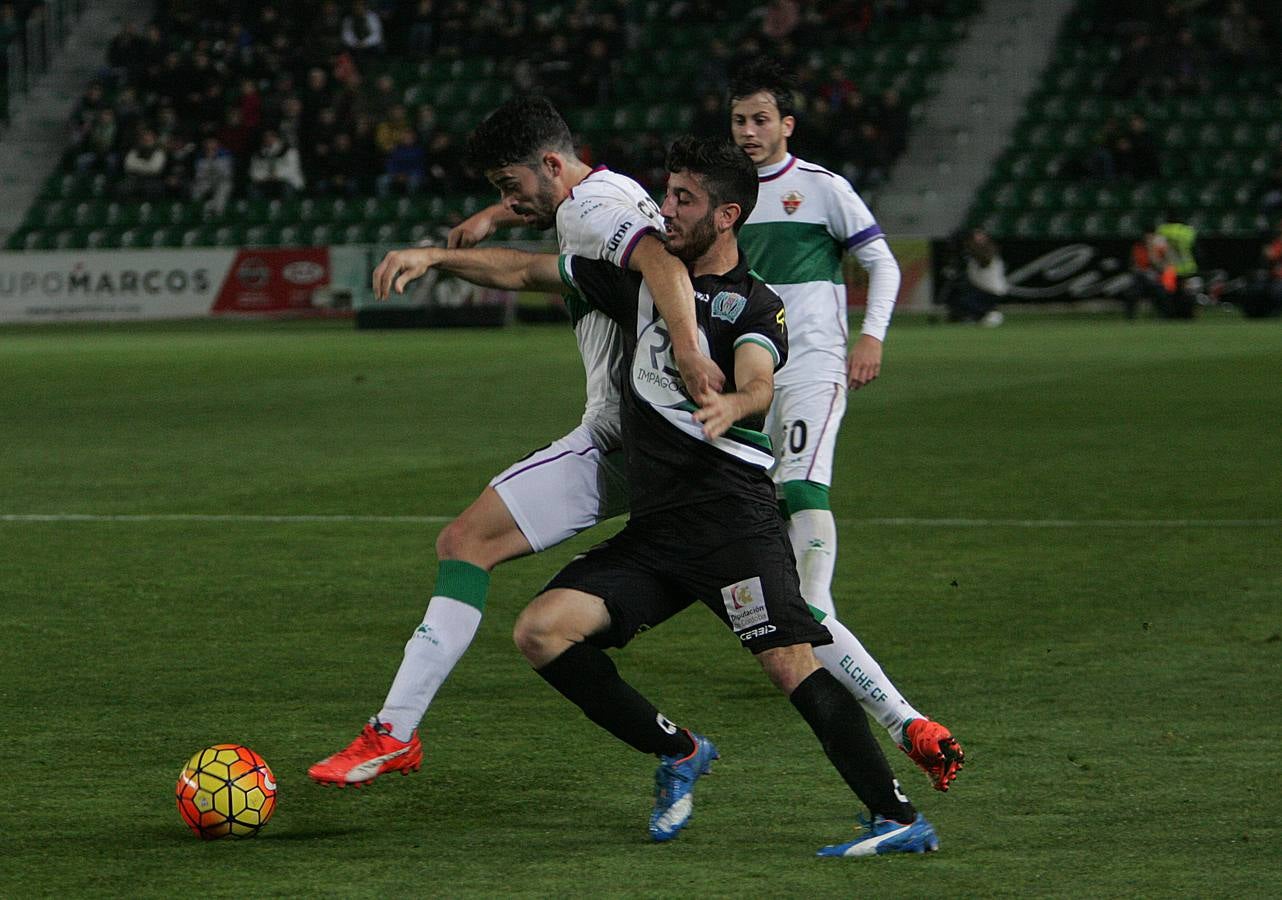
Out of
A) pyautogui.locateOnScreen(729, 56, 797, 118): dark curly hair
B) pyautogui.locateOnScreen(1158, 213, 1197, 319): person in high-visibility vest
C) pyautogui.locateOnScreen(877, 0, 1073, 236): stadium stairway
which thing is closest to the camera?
pyautogui.locateOnScreen(729, 56, 797, 118): dark curly hair

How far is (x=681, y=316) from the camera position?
4562 mm

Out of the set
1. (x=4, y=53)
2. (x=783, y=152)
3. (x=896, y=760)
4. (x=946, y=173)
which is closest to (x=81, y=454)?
(x=783, y=152)

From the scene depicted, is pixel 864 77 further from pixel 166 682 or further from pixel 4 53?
pixel 166 682

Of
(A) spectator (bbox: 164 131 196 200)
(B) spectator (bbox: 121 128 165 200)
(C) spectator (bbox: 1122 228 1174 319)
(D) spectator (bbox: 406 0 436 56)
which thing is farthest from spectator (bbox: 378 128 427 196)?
(C) spectator (bbox: 1122 228 1174 319)

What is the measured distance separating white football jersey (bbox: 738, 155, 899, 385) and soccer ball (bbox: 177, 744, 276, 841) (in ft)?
8.15

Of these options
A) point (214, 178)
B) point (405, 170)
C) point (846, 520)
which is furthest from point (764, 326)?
point (214, 178)

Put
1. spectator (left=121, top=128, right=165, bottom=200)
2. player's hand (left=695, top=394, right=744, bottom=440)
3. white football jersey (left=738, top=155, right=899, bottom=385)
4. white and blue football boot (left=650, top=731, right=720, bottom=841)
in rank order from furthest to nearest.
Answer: spectator (left=121, top=128, right=165, bottom=200)
white football jersey (left=738, top=155, right=899, bottom=385)
white and blue football boot (left=650, top=731, right=720, bottom=841)
player's hand (left=695, top=394, right=744, bottom=440)

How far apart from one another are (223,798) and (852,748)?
1485 millimetres

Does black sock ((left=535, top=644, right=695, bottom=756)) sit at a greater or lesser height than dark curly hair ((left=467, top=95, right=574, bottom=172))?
lesser

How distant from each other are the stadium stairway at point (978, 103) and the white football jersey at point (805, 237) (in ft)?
88.1

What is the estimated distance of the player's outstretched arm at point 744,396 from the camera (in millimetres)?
4336

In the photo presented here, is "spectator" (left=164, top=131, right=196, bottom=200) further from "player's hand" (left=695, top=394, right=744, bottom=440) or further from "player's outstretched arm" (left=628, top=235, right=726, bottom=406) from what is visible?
"player's hand" (left=695, top=394, right=744, bottom=440)

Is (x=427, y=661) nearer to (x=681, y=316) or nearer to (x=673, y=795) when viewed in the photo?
(x=673, y=795)

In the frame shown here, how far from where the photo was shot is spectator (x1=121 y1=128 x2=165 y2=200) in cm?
3456
